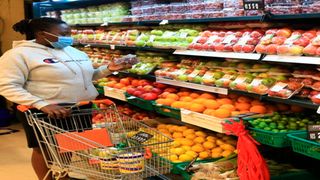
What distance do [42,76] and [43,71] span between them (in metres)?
0.04

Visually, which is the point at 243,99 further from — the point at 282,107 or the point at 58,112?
the point at 58,112

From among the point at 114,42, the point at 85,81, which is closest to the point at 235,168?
the point at 85,81

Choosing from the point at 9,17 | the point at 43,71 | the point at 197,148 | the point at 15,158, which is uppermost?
the point at 9,17

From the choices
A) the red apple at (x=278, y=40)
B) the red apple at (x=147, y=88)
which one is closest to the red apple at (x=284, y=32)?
the red apple at (x=278, y=40)

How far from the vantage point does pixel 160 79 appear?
16.0ft

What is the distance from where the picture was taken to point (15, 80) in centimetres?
350

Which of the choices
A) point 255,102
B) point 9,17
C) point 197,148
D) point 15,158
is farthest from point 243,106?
point 9,17

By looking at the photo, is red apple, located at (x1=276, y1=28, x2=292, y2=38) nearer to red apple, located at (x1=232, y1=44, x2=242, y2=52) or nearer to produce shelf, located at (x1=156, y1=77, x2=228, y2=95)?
red apple, located at (x1=232, y1=44, x2=242, y2=52)

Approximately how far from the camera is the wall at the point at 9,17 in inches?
361

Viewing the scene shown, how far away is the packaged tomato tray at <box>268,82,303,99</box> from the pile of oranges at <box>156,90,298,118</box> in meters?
0.29

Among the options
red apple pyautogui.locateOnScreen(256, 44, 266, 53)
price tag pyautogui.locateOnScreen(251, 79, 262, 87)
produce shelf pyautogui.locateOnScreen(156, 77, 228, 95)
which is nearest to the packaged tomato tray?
price tag pyautogui.locateOnScreen(251, 79, 262, 87)

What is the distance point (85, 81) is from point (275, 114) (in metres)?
1.68

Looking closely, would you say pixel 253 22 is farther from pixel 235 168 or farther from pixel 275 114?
pixel 235 168

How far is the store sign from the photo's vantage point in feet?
10.8
